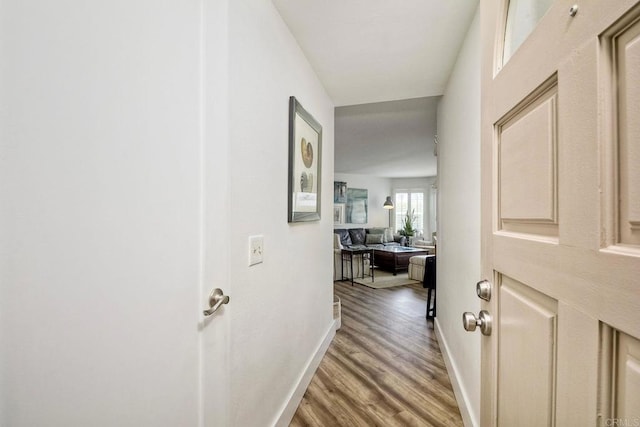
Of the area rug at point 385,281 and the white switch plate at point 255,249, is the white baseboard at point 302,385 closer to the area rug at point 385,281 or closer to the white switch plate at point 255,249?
the white switch plate at point 255,249

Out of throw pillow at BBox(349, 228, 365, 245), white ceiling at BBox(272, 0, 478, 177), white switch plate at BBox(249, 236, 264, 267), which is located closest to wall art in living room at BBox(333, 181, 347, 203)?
throw pillow at BBox(349, 228, 365, 245)

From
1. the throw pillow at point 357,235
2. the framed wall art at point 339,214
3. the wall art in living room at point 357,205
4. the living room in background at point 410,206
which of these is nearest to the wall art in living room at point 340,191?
the framed wall art at point 339,214

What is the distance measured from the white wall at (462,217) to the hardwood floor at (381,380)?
17 cm

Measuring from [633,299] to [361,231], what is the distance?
24.5 feet

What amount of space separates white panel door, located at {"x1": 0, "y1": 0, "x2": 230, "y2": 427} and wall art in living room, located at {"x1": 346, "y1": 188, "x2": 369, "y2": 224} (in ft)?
24.2

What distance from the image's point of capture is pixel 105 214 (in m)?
0.56

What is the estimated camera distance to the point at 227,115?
3.22 feet

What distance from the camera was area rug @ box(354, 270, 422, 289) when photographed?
4.93 m

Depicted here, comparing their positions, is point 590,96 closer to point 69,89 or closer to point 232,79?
point 69,89

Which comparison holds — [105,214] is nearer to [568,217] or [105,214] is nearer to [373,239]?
[568,217]

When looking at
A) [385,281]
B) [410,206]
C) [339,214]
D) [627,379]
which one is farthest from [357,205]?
[627,379]

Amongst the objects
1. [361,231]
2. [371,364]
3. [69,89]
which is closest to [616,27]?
[69,89]

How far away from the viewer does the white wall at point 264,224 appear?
1.10 meters

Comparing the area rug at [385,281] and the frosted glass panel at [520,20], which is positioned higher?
the frosted glass panel at [520,20]
